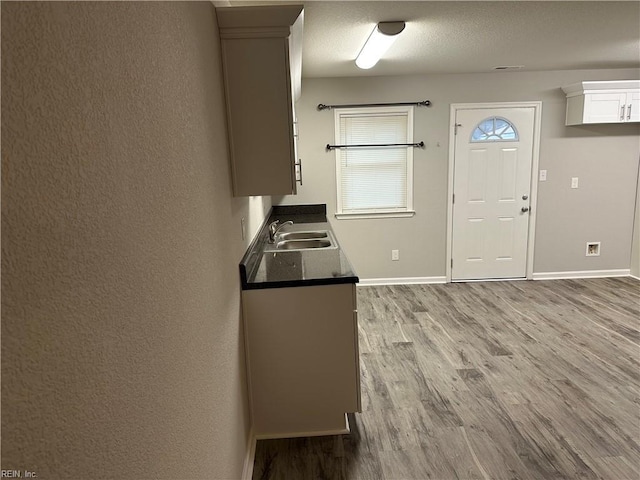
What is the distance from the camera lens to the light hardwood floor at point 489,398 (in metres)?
2.08

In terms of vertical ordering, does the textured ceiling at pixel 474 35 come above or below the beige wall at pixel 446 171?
above

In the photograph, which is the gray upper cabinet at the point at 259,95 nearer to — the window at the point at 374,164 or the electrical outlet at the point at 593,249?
the window at the point at 374,164

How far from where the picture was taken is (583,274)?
5188 millimetres

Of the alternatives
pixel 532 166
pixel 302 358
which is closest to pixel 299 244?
pixel 302 358

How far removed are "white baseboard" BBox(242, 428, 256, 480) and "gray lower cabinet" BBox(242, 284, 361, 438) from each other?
8 cm

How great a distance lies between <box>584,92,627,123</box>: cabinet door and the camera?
14.9 feet

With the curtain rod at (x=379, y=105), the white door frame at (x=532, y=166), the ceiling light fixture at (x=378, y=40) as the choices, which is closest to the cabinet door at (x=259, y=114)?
the ceiling light fixture at (x=378, y=40)

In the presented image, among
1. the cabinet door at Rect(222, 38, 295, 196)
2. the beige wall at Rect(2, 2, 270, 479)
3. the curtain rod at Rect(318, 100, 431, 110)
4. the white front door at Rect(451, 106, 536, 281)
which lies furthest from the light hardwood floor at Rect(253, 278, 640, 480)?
the curtain rod at Rect(318, 100, 431, 110)

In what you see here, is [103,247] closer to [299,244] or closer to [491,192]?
[299,244]

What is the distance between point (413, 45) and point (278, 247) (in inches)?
76.5

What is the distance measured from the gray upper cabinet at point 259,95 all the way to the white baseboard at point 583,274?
4180mm

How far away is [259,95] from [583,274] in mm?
4851

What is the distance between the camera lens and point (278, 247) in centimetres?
336

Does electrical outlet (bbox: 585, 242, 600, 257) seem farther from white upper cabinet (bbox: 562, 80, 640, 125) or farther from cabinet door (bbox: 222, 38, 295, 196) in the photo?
cabinet door (bbox: 222, 38, 295, 196)
